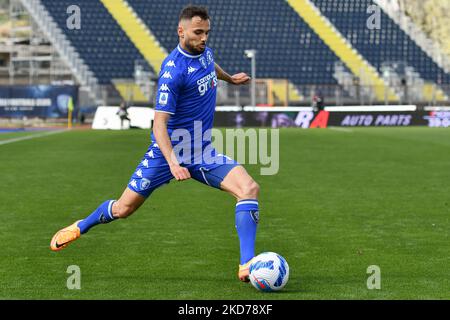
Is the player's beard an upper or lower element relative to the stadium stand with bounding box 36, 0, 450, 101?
lower

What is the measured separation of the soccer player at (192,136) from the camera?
754cm

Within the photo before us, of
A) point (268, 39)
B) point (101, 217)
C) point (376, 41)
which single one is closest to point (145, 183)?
point (101, 217)

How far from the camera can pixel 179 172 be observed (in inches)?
288

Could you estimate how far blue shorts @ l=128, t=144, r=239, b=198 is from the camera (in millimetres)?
7840

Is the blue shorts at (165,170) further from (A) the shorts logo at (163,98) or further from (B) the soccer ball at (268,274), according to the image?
(B) the soccer ball at (268,274)

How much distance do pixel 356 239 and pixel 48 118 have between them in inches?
1701

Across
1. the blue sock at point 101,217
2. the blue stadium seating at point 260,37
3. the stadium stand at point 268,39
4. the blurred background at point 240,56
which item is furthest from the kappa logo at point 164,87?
the blue stadium seating at point 260,37

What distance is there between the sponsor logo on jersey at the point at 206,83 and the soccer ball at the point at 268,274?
4.90 ft

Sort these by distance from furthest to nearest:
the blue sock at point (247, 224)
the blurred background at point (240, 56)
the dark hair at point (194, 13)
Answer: the blurred background at point (240, 56), the blue sock at point (247, 224), the dark hair at point (194, 13)

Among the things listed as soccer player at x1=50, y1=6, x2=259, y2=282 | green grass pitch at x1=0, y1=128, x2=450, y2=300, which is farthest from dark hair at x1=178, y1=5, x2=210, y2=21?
green grass pitch at x1=0, y1=128, x2=450, y2=300

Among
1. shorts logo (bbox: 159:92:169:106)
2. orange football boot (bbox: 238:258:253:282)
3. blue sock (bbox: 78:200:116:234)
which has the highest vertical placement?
shorts logo (bbox: 159:92:169:106)

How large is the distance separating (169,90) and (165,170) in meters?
0.78

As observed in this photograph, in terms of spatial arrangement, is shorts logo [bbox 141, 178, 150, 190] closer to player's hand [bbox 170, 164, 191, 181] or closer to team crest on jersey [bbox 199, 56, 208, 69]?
player's hand [bbox 170, 164, 191, 181]

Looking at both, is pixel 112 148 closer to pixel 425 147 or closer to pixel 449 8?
pixel 425 147
